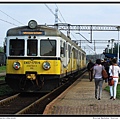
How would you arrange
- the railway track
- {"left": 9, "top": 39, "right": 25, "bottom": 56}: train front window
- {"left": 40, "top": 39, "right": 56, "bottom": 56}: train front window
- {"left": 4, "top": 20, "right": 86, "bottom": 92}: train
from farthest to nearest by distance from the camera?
1. {"left": 9, "top": 39, "right": 25, "bottom": 56}: train front window
2. {"left": 40, "top": 39, "right": 56, "bottom": 56}: train front window
3. {"left": 4, "top": 20, "right": 86, "bottom": 92}: train
4. the railway track

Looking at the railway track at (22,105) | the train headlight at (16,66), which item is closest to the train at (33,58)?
the train headlight at (16,66)

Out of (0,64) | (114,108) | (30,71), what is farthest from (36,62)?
(0,64)

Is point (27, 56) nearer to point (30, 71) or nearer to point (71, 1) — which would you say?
point (30, 71)

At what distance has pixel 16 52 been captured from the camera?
15969 millimetres

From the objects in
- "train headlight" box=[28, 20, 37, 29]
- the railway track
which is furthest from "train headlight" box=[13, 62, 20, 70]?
"train headlight" box=[28, 20, 37, 29]

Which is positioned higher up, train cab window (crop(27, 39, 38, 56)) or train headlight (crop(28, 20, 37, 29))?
train headlight (crop(28, 20, 37, 29))

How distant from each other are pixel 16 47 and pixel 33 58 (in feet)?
3.18

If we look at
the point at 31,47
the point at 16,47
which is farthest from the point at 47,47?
the point at 16,47

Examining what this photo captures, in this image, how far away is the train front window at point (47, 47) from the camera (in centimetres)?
1582

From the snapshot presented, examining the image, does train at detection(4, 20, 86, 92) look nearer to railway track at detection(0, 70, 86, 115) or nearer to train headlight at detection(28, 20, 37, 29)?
train headlight at detection(28, 20, 37, 29)

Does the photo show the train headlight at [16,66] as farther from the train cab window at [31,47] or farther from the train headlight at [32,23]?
the train headlight at [32,23]

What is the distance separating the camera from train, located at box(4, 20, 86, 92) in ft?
51.2

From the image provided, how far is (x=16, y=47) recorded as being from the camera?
631 inches

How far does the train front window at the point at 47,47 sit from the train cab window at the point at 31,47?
27cm
